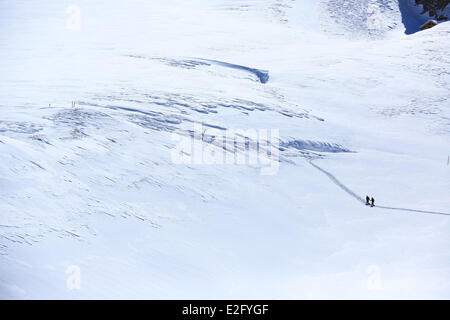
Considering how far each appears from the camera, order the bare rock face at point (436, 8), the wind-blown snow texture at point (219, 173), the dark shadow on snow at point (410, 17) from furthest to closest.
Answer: the bare rock face at point (436, 8)
the dark shadow on snow at point (410, 17)
the wind-blown snow texture at point (219, 173)

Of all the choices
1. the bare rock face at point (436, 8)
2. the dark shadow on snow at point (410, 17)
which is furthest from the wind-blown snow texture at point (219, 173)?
the bare rock face at point (436, 8)

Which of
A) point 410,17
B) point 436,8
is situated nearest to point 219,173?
point 410,17

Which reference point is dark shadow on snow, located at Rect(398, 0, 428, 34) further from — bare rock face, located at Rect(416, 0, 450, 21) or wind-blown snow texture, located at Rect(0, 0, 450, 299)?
wind-blown snow texture, located at Rect(0, 0, 450, 299)

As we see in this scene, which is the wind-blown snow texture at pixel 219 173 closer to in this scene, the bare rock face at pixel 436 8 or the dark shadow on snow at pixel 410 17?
the dark shadow on snow at pixel 410 17

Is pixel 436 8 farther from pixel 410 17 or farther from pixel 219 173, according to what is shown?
pixel 219 173

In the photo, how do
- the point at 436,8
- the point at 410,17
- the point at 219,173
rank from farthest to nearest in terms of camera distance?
the point at 436,8 < the point at 410,17 < the point at 219,173

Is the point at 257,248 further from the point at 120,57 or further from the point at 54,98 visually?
the point at 120,57
